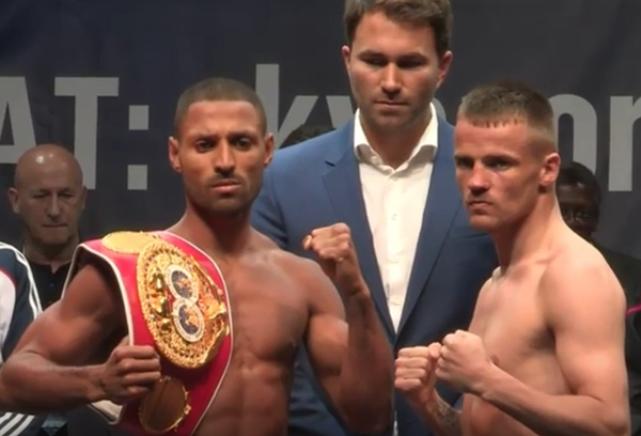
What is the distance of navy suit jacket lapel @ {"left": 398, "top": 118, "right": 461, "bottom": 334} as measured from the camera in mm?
5730

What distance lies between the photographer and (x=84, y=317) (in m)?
5.21

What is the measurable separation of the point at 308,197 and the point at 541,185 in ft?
2.62

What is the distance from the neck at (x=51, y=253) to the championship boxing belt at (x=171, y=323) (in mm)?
1834

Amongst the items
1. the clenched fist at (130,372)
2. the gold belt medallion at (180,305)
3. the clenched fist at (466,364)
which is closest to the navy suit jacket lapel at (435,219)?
the gold belt medallion at (180,305)

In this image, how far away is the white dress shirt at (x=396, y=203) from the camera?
5773mm

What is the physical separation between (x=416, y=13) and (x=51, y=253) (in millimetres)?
1851

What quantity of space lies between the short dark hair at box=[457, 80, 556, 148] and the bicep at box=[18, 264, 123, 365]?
0.84m

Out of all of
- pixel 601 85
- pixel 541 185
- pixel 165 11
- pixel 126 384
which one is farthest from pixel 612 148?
pixel 126 384

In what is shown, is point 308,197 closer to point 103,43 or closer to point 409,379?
point 409,379

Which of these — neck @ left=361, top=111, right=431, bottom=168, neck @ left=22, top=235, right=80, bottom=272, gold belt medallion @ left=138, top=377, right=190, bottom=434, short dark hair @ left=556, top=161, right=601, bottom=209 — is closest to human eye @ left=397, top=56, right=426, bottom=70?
neck @ left=361, top=111, right=431, bottom=168

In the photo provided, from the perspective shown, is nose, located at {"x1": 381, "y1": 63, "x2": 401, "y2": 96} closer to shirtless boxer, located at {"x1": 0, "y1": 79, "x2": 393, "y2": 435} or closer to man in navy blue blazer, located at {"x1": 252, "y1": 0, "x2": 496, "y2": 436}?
man in navy blue blazer, located at {"x1": 252, "y1": 0, "x2": 496, "y2": 436}

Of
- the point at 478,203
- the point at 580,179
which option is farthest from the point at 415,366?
the point at 580,179

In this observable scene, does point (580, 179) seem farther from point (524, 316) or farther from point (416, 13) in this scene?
point (524, 316)

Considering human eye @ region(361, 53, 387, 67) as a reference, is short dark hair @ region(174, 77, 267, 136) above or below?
below
